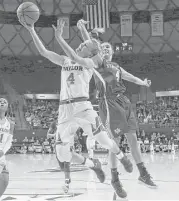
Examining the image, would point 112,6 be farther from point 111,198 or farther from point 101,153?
point 111,198

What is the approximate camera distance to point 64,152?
5.30m

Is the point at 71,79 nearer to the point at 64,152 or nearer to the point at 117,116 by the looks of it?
the point at 117,116

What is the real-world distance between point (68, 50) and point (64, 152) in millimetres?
1548

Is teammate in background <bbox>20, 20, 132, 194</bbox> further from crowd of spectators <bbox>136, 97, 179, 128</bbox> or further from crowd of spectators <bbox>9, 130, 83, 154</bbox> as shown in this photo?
crowd of spectators <bbox>136, 97, 179, 128</bbox>

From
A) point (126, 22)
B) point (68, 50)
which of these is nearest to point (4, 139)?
point (68, 50)

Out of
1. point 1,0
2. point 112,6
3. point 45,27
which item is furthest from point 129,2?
point 1,0

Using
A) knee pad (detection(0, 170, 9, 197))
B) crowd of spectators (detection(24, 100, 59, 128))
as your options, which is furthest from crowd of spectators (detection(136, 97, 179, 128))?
knee pad (detection(0, 170, 9, 197))

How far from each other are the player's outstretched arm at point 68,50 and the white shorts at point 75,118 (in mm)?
644

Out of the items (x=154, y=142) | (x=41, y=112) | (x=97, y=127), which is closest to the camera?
(x=97, y=127)

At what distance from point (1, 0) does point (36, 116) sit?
10.2 metres

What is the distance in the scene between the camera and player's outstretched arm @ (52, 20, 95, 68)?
470cm

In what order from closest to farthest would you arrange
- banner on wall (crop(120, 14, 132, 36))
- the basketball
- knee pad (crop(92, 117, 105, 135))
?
the basketball, knee pad (crop(92, 117, 105, 135)), banner on wall (crop(120, 14, 132, 36))

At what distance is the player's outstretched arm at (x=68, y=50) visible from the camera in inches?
185

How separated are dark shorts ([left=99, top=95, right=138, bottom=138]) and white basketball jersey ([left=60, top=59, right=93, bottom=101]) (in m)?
0.52
